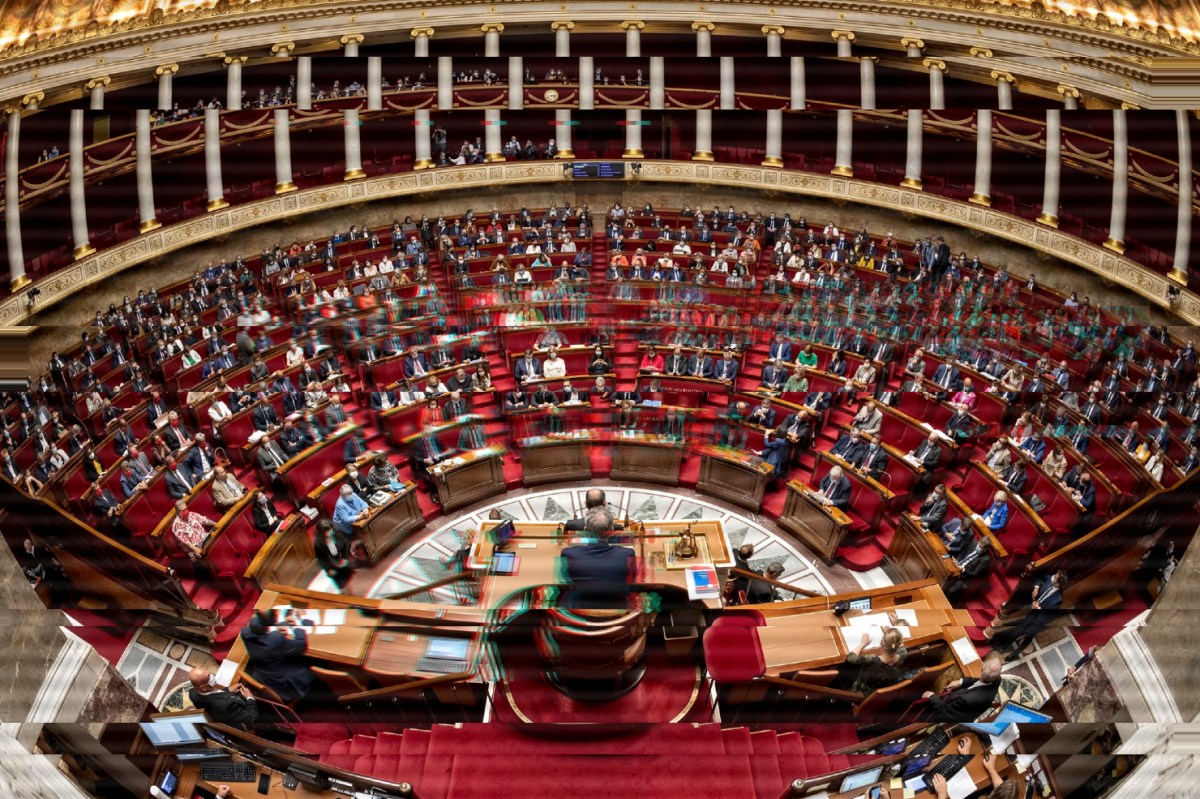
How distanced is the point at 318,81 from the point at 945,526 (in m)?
14.0

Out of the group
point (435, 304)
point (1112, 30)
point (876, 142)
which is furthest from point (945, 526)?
point (1112, 30)

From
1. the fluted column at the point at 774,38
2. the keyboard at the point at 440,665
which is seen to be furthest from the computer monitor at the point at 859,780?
the fluted column at the point at 774,38

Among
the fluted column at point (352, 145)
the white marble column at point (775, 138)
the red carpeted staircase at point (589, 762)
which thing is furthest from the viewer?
the white marble column at point (775, 138)

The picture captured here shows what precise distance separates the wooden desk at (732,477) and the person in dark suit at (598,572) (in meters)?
4.09

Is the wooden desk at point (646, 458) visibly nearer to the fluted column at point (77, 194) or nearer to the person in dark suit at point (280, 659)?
the person in dark suit at point (280, 659)

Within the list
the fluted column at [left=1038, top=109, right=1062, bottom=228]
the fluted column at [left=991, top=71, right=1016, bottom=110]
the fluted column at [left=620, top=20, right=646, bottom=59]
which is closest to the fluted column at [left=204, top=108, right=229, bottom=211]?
the fluted column at [left=620, top=20, right=646, bottom=59]

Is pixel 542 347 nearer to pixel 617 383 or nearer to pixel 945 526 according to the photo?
pixel 617 383

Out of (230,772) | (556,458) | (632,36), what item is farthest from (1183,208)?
(632,36)

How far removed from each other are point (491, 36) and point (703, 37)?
418 centimetres

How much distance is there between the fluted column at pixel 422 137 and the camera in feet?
53.4

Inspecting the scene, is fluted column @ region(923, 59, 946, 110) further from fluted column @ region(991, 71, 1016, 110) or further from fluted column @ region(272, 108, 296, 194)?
fluted column @ region(272, 108, 296, 194)

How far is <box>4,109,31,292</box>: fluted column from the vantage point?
11117 mm

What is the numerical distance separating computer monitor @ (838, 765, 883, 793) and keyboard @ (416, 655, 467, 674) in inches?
71.9

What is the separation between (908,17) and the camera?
1697 centimetres
